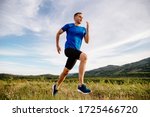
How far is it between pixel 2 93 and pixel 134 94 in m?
4.93

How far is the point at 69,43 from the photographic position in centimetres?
1149

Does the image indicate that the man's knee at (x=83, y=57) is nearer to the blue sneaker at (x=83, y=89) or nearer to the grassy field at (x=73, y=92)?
the blue sneaker at (x=83, y=89)

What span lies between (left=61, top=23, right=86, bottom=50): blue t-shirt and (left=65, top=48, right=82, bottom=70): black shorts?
7.5 inches

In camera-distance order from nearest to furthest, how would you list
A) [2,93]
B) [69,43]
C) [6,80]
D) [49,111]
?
[49,111] → [69,43] → [2,93] → [6,80]

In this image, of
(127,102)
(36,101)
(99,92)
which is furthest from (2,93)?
(127,102)

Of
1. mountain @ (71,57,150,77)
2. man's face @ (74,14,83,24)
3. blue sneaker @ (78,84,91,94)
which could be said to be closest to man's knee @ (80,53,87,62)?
blue sneaker @ (78,84,91,94)

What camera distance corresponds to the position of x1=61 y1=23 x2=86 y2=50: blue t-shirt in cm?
1147

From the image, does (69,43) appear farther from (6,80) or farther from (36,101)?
(6,80)

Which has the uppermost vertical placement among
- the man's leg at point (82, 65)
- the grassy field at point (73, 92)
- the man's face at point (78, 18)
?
the man's face at point (78, 18)

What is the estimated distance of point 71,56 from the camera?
11367mm

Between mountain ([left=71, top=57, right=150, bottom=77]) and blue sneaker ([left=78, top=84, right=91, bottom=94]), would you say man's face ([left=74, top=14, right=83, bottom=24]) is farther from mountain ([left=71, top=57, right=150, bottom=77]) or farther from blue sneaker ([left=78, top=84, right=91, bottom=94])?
mountain ([left=71, top=57, right=150, bottom=77])

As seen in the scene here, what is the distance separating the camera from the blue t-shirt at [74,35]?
11.5 m

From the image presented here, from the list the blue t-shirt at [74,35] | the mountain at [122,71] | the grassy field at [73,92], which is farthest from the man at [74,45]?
the mountain at [122,71]

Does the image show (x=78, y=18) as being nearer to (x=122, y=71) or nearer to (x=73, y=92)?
(x=73, y=92)
